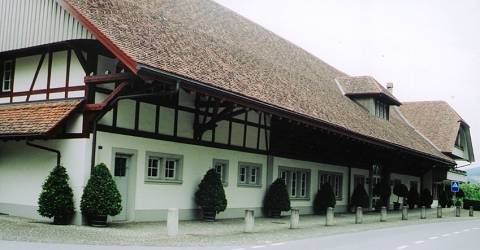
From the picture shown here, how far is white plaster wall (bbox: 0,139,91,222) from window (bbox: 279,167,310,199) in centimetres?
1049

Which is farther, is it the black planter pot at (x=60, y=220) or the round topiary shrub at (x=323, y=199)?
the round topiary shrub at (x=323, y=199)

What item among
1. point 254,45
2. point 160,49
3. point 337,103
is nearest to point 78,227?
point 160,49

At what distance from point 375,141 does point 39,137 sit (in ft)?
52.7

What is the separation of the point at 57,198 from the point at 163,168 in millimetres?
3871

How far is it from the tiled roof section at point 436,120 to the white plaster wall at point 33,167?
3461 centimetres

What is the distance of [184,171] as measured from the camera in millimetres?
19641

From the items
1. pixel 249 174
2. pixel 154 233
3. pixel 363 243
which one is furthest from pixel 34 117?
pixel 363 243

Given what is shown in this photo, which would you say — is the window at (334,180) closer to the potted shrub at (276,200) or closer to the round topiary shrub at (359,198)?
the round topiary shrub at (359,198)

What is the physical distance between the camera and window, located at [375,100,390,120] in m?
35.7

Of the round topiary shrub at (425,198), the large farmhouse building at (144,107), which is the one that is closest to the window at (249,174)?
the large farmhouse building at (144,107)

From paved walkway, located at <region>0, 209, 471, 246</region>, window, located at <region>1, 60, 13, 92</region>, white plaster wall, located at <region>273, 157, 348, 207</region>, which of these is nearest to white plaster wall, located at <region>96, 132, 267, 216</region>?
paved walkway, located at <region>0, 209, 471, 246</region>

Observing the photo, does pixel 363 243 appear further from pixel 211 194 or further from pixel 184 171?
pixel 184 171

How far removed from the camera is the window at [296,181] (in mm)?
26023

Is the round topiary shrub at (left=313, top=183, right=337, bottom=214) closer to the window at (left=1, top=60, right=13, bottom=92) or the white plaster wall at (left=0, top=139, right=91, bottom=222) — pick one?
the white plaster wall at (left=0, top=139, right=91, bottom=222)
